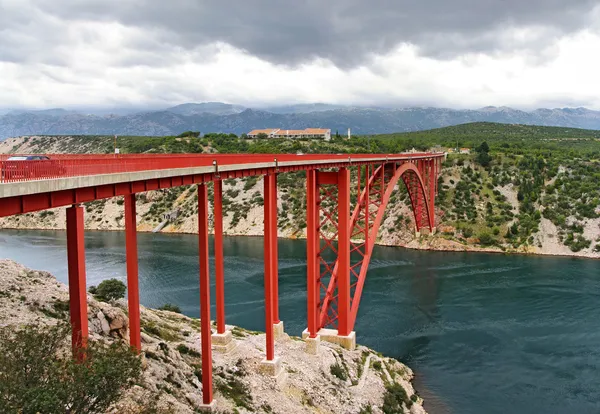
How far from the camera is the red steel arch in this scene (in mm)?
24062

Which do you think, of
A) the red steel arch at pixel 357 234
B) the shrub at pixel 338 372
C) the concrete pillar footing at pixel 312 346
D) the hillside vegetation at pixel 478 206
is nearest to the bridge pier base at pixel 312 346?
the concrete pillar footing at pixel 312 346

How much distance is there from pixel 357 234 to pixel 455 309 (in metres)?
8.51

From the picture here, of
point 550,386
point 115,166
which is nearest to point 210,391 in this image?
point 115,166

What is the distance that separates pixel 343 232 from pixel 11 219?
71.0 metres

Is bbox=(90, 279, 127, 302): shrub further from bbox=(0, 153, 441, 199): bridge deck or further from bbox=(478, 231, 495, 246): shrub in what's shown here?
bbox=(478, 231, 495, 246): shrub

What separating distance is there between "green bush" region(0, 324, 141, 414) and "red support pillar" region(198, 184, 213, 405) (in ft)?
12.7

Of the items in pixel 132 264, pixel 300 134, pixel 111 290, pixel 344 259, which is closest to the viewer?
pixel 132 264

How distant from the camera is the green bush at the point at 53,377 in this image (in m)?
7.90

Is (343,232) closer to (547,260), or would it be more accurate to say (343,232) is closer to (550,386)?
(550,386)

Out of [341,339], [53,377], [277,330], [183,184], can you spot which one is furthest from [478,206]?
[53,377]

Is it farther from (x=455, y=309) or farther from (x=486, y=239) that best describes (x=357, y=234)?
(x=486, y=239)

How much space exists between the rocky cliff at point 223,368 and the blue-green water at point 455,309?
14.5 feet

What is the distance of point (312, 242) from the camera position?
22.1 m

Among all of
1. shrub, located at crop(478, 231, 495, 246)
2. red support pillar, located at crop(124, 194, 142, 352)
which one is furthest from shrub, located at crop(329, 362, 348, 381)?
shrub, located at crop(478, 231, 495, 246)
